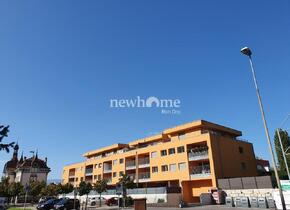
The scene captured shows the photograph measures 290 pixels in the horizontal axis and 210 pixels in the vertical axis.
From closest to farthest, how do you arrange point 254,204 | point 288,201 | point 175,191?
point 288,201, point 254,204, point 175,191

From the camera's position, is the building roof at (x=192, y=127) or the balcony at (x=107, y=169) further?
the balcony at (x=107, y=169)

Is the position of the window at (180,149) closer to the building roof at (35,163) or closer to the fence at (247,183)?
the fence at (247,183)

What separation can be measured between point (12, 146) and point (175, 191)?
31.8 meters

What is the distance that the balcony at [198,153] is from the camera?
39616 millimetres

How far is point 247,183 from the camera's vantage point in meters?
32.8

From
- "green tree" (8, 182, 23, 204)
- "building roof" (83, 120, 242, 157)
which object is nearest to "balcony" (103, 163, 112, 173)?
"building roof" (83, 120, 242, 157)

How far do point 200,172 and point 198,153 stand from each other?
284 cm

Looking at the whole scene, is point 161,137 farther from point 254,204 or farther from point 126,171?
point 254,204

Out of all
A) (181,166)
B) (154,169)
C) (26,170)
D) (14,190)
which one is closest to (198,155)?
(181,166)

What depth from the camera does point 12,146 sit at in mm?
12102

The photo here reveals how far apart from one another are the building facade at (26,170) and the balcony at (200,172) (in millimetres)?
60094

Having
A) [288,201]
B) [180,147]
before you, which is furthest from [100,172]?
[288,201]

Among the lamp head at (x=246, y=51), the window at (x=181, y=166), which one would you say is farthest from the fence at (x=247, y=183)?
the lamp head at (x=246, y=51)

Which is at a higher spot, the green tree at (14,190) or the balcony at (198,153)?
the balcony at (198,153)
